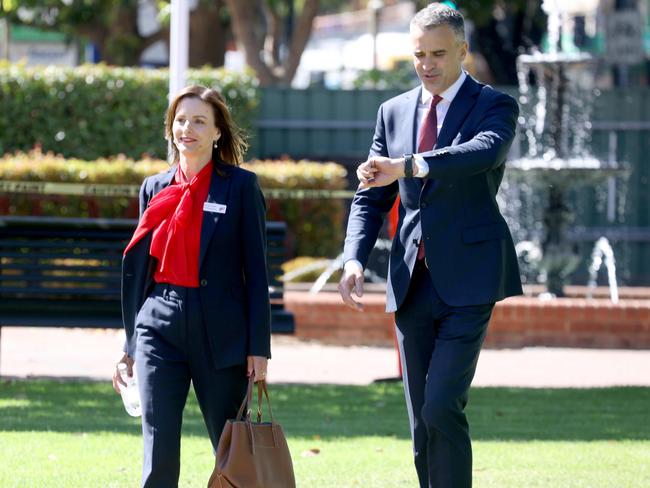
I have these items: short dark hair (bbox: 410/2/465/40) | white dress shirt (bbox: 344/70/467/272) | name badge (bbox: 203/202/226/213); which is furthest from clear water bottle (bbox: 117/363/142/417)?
short dark hair (bbox: 410/2/465/40)

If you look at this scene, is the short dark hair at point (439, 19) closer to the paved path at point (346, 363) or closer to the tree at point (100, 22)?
the paved path at point (346, 363)

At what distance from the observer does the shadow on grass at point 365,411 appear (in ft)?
27.4

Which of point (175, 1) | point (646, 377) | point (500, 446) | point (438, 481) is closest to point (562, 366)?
point (646, 377)

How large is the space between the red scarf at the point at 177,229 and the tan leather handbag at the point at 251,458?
0.60m

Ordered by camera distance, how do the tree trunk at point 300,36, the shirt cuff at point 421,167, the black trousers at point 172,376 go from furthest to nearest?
the tree trunk at point 300,36, the black trousers at point 172,376, the shirt cuff at point 421,167

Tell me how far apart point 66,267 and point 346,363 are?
2598 mm

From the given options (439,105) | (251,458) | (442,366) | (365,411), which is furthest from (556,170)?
(251,458)

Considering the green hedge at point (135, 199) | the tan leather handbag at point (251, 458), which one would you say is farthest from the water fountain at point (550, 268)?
the tan leather handbag at point (251, 458)

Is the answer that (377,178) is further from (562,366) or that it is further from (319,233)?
(319,233)

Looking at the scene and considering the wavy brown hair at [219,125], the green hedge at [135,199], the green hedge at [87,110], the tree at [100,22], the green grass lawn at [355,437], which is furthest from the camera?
the tree at [100,22]

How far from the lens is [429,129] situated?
5.33m

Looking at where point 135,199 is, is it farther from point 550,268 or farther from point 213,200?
point 213,200

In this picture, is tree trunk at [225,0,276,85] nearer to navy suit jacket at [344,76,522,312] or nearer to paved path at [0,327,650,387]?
paved path at [0,327,650,387]

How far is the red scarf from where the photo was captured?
5.16 meters
